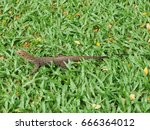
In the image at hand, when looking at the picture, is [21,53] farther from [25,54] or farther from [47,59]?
[47,59]

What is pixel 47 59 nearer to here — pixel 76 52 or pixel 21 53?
pixel 21 53

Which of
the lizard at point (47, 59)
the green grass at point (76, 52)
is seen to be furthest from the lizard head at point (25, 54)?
the green grass at point (76, 52)

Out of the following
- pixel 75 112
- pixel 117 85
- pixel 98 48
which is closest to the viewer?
pixel 75 112

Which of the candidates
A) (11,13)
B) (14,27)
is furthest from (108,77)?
(11,13)

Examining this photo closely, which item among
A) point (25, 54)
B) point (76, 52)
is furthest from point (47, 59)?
point (76, 52)

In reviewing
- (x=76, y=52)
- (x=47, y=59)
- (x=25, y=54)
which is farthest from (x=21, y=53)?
(x=76, y=52)

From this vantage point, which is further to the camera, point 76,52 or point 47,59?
point 76,52

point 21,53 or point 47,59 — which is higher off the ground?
point 21,53

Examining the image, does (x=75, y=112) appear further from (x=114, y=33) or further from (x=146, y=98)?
(x=114, y=33)

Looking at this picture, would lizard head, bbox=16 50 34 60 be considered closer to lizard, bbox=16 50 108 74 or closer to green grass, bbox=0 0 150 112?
lizard, bbox=16 50 108 74
